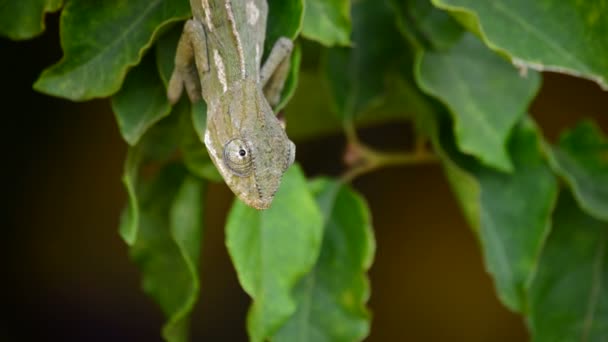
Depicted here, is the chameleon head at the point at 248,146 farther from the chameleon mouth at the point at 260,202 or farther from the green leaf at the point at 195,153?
the green leaf at the point at 195,153

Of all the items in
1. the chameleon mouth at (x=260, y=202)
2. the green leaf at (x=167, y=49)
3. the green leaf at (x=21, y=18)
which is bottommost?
the chameleon mouth at (x=260, y=202)

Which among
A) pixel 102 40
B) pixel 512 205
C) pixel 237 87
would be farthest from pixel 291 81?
pixel 512 205

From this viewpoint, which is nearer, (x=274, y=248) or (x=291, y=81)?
(x=291, y=81)

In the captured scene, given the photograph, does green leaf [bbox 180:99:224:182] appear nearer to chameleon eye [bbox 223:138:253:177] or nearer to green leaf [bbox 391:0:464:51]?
chameleon eye [bbox 223:138:253:177]

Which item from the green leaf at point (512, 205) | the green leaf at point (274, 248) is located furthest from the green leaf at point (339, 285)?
the green leaf at point (512, 205)

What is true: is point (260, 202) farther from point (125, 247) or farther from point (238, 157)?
point (125, 247)

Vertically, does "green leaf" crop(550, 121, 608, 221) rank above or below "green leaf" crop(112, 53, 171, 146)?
below

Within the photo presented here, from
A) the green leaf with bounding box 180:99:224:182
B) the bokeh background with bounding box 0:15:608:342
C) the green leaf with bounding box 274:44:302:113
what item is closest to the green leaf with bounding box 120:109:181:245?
the green leaf with bounding box 180:99:224:182
